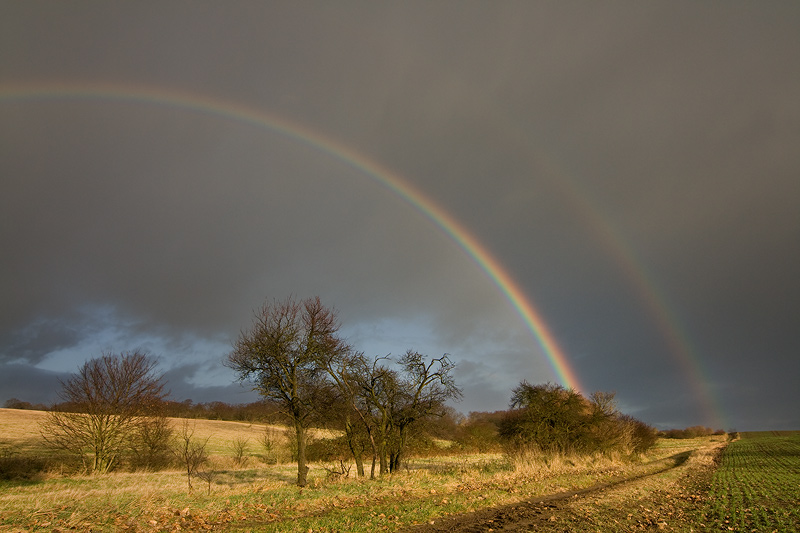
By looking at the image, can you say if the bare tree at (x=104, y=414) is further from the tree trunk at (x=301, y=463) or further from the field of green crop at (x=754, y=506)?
the field of green crop at (x=754, y=506)

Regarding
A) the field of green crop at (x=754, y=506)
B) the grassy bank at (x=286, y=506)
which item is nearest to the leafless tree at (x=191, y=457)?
the grassy bank at (x=286, y=506)

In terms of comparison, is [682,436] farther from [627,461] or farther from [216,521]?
[216,521]

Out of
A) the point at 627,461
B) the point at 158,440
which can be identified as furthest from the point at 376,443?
the point at 627,461

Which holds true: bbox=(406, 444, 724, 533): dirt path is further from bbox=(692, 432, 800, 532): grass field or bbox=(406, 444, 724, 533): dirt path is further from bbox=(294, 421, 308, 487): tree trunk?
bbox=(294, 421, 308, 487): tree trunk

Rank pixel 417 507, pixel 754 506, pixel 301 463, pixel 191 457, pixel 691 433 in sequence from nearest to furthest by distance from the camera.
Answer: pixel 417 507
pixel 754 506
pixel 301 463
pixel 191 457
pixel 691 433

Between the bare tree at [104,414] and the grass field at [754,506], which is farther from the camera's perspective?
the bare tree at [104,414]

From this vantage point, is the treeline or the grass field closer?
the grass field

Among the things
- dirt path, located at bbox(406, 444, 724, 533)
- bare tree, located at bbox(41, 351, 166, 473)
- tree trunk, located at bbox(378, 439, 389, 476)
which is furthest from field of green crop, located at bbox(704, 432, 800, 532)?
bare tree, located at bbox(41, 351, 166, 473)

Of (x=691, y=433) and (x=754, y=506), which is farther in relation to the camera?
(x=691, y=433)

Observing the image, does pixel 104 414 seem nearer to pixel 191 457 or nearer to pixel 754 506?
pixel 191 457

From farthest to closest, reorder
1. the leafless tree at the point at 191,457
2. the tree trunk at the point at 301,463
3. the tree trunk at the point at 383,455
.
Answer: the tree trunk at the point at 383,455, the tree trunk at the point at 301,463, the leafless tree at the point at 191,457

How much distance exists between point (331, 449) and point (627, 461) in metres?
27.4

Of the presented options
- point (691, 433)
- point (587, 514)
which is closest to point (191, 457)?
point (587, 514)

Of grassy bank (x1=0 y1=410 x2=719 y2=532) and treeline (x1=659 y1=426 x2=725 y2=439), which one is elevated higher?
grassy bank (x1=0 y1=410 x2=719 y2=532)
